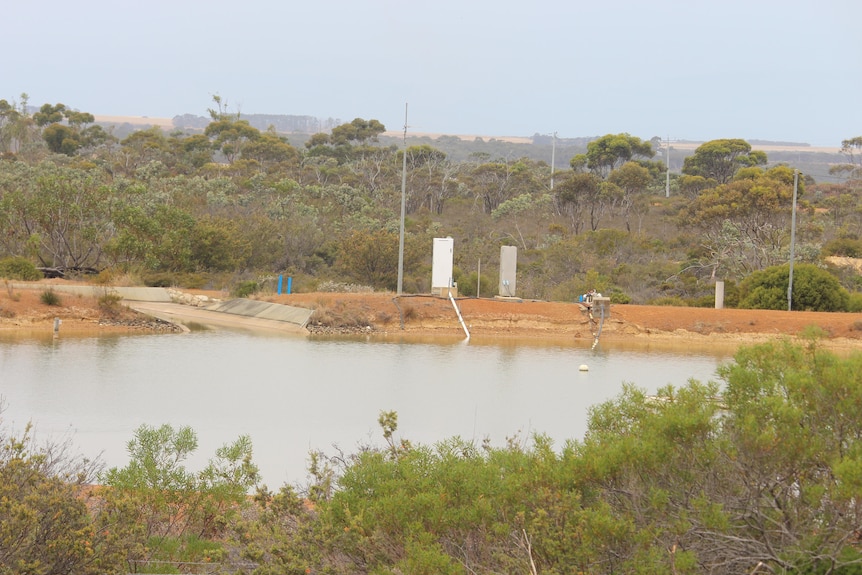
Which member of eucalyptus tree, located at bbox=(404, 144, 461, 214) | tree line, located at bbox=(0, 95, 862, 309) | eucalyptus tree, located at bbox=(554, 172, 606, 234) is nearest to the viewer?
tree line, located at bbox=(0, 95, 862, 309)

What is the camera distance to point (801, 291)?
36531mm

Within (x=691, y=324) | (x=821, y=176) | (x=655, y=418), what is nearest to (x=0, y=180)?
(x=691, y=324)

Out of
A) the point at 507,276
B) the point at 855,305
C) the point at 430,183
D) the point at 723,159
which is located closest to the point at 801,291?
the point at 855,305

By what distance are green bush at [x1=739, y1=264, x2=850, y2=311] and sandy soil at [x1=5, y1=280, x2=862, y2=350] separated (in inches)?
67.5

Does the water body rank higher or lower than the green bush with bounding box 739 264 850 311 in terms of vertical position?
lower

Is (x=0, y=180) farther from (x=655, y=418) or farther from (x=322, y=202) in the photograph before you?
(x=655, y=418)

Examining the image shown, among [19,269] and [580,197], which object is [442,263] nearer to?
[19,269]

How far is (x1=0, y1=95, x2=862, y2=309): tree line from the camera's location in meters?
40.7

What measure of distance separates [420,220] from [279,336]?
1136 inches

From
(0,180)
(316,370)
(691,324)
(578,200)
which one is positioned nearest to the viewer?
(316,370)

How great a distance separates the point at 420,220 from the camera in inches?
2379

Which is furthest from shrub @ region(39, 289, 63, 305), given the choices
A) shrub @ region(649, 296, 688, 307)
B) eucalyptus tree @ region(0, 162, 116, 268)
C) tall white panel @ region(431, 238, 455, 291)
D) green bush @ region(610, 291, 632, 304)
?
shrub @ region(649, 296, 688, 307)

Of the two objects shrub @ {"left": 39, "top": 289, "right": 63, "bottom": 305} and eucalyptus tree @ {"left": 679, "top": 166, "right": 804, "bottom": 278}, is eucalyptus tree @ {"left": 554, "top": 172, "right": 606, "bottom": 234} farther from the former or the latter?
shrub @ {"left": 39, "top": 289, "right": 63, "bottom": 305}

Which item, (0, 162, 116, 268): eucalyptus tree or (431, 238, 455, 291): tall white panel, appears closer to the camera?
(431, 238, 455, 291): tall white panel
